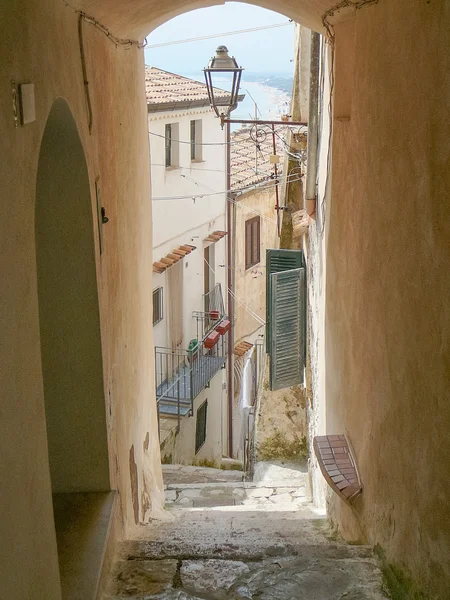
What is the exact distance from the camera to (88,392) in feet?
16.6

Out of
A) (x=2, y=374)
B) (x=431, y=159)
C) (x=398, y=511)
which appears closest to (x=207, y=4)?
(x=431, y=159)

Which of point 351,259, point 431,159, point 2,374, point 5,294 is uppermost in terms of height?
point 431,159

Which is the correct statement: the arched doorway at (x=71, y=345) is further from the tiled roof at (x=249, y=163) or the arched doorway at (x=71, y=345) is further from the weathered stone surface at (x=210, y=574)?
the tiled roof at (x=249, y=163)

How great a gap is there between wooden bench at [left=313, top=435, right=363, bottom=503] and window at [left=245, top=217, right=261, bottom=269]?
13759 mm

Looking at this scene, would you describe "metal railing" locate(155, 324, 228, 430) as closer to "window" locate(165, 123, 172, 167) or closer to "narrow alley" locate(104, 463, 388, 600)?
"window" locate(165, 123, 172, 167)

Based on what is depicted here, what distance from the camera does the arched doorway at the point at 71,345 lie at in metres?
4.62

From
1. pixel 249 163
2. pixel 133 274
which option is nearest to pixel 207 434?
pixel 249 163

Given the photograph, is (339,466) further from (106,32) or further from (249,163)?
(249,163)

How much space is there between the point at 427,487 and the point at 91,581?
182cm

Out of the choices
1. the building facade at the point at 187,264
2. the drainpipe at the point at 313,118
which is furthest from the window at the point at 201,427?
the drainpipe at the point at 313,118

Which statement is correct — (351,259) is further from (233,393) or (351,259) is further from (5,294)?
(233,393)

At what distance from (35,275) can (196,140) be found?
1347 centimetres

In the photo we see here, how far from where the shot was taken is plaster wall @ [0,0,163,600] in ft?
8.43

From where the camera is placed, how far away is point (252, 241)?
Answer: 20047 mm
